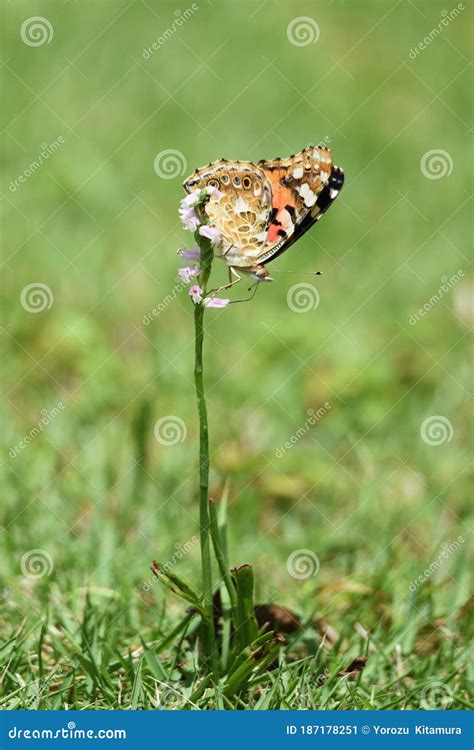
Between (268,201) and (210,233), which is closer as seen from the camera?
(210,233)

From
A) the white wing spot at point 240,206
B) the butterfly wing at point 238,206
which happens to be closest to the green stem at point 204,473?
the butterfly wing at point 238,206

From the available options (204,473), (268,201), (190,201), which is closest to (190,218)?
(190,201)

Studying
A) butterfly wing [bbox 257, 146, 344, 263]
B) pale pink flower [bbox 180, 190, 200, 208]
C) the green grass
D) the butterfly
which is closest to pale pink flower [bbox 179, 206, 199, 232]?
pale pink flower [bbox 180, 190, 200, 208]

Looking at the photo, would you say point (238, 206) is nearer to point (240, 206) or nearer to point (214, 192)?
point (240, 206)

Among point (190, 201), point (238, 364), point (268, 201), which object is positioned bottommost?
point (238, 364)

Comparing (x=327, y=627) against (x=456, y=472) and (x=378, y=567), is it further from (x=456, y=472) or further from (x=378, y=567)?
(x=456, y=472)

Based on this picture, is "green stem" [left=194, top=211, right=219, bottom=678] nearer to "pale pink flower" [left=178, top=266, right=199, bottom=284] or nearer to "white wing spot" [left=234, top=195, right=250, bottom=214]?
"pale pink flower" [left=178, top=266, right=199, bottom=284]

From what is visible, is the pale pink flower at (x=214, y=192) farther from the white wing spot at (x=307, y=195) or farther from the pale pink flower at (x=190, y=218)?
the white wing spot at (x=307, y=195)
